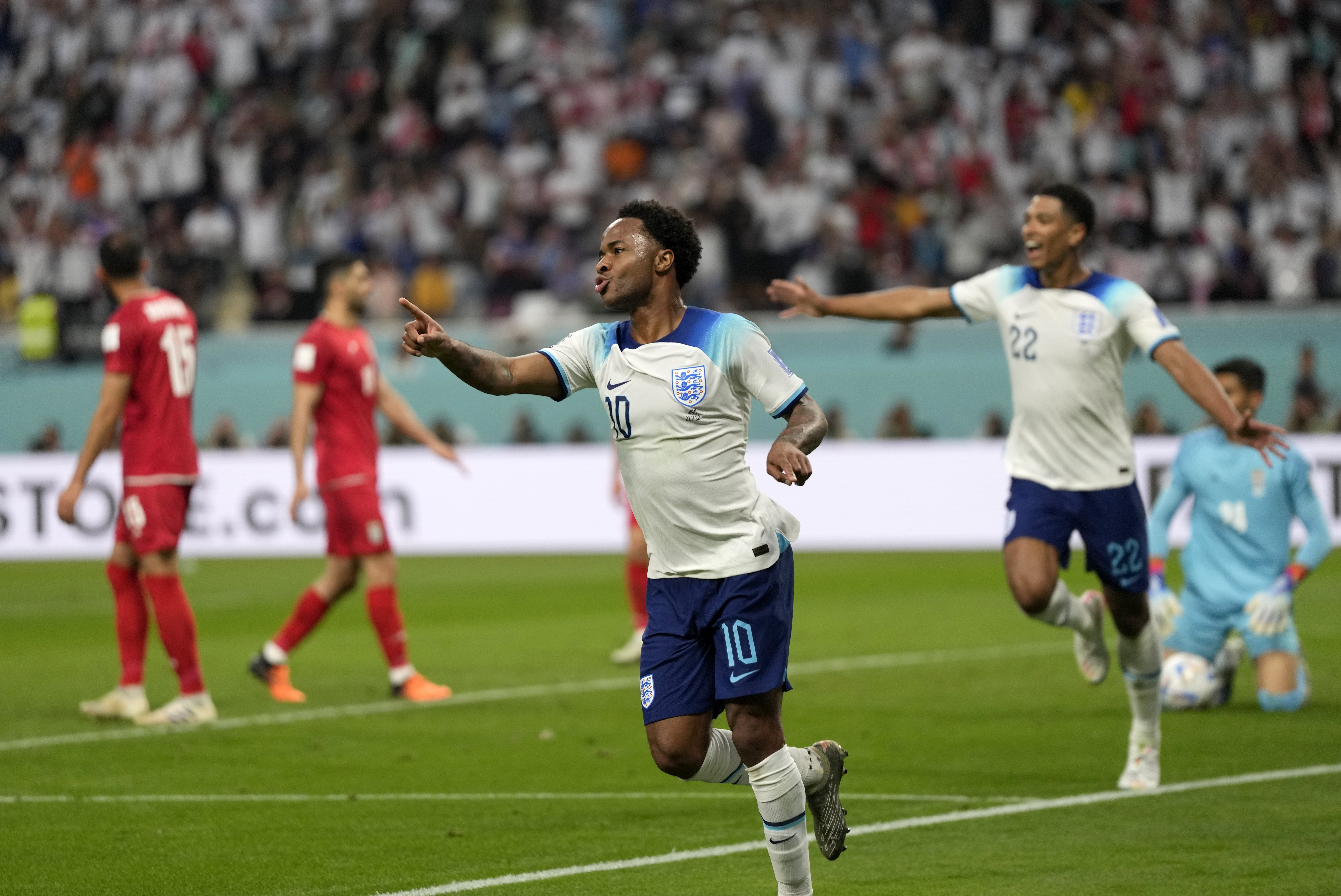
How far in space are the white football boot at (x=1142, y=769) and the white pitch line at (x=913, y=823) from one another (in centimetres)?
4

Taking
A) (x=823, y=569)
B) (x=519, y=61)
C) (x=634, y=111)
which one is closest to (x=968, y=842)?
(x=823, y=569)

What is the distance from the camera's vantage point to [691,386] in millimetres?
5246

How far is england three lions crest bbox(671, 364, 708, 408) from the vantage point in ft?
17.2

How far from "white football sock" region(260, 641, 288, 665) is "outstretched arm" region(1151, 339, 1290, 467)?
527cm

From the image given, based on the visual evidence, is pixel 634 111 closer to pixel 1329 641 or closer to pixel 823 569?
pixel 823 569

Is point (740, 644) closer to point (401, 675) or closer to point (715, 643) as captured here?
point (715, 643)

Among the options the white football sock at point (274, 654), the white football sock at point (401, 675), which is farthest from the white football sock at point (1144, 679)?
the white football sock at point (274, 654)

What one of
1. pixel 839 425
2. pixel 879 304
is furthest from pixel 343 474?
pixel 839 425

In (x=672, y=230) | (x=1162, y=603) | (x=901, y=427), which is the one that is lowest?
(x=901, y=427)

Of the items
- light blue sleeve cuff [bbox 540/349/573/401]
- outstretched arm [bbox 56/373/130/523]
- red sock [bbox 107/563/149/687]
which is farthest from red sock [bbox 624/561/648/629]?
light blue sleeve cuff [bbox 540/349/573/401]

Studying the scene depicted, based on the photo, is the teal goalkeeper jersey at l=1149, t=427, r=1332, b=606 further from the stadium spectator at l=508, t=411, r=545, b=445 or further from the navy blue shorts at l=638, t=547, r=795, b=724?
the stadium spectator at l=508, t=411, r=545, b=445

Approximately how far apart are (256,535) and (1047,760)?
1281 centimetres

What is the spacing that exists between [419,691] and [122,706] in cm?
161

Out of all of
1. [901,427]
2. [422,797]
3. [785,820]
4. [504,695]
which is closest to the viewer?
[785,820]
